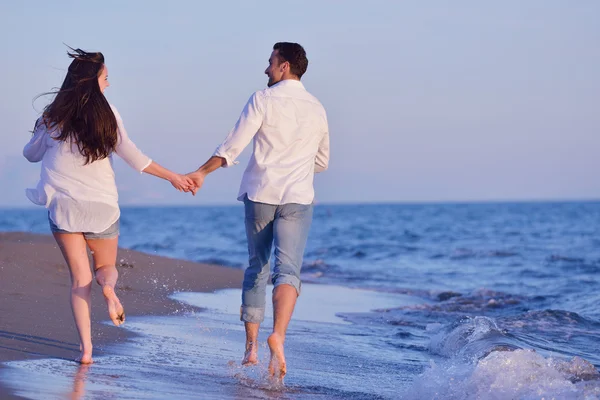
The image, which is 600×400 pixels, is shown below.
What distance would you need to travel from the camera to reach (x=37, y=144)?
4367 millimetres

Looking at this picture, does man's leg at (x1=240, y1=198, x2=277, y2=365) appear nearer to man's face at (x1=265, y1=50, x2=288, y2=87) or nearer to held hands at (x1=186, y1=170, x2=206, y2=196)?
held hands at (x1=186, y1=170, x2=206, y2=196)

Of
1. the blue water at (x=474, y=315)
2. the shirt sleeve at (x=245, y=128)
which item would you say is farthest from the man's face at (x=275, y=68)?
the blue water at (x=474, y=315)

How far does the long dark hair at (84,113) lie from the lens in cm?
426

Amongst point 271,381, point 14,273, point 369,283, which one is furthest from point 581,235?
point 271,381

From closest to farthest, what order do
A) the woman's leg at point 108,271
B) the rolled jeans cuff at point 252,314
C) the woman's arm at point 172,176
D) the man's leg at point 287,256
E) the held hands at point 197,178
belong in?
1. the woman's leg at point 108,271
2. the woman's arm at point 172,176
3. the man's leg at point 287,256
4. the rolled jeans cuff at point 252,314
5. the held hands at point 197,178

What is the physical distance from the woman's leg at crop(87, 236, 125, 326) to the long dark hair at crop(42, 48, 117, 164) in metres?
0.50

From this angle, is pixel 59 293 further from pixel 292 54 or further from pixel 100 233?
pixel 292 54

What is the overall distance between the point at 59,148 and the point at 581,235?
3064 centimetres

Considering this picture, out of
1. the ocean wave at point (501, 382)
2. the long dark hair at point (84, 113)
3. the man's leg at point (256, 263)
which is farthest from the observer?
the man's leg at point (256, 263)

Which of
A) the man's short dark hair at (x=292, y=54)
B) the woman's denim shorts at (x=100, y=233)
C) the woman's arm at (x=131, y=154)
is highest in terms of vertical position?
the man's short dark hair at (x=292, y=54)

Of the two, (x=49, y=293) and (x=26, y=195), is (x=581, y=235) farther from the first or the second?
(x=26, y=195)

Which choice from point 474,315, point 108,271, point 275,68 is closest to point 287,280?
point 108,271

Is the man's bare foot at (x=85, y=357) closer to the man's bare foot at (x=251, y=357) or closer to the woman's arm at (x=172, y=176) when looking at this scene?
the man's bare foot at (x=251, y=357)

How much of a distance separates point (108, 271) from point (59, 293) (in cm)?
318
